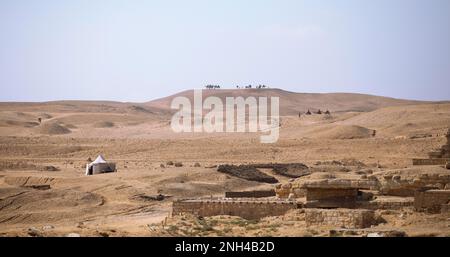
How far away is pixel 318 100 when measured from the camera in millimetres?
129625

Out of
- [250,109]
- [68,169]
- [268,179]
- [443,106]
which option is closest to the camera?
[268,179]

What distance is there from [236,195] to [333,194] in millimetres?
4123

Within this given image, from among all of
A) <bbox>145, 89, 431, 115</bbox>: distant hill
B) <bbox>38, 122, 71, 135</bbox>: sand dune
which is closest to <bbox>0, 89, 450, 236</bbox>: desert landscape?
<bbox>38, 122, 71, 135</bbox>: sand dune

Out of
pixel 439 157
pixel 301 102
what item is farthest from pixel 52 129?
pixel 301 102

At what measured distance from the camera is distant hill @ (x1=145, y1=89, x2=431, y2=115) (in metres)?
120

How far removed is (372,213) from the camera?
15625 mm

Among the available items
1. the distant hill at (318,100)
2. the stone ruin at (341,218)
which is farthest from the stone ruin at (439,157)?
the distant hill at (318,100)

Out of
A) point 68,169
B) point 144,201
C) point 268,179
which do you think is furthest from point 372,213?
point 68,169

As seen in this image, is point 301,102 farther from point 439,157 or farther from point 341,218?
point 341,218

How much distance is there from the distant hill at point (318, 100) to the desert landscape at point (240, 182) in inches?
2049

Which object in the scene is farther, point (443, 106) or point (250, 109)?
point (250, 109)

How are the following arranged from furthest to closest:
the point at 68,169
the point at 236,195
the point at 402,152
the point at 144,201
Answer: the point at 402,152 → the point at 68,169 → the point at 144,201 → the point at 236,195

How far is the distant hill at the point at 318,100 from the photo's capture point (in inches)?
4729

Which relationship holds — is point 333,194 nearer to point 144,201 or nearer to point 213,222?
point 213,222
